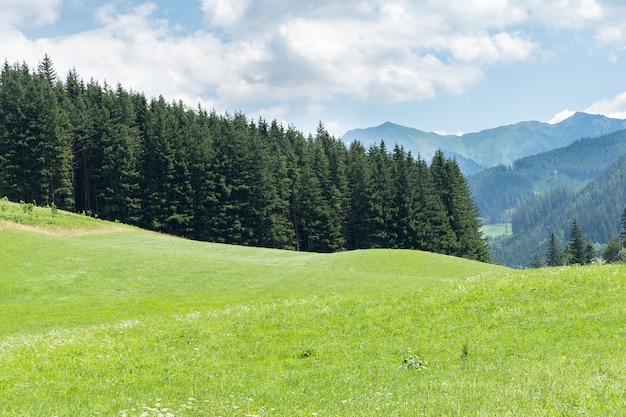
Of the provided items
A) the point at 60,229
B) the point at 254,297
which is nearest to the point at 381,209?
the point at 60,229

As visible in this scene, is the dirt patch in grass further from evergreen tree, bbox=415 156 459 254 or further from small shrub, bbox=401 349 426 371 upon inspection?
evergreen tree, bbox=415 156 459 254

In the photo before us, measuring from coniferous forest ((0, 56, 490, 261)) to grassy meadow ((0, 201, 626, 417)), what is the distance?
61.9m

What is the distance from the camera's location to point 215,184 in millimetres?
96438

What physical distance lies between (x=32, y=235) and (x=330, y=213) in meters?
60.2

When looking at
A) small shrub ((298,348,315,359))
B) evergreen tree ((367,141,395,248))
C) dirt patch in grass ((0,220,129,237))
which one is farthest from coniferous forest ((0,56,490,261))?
small shrub ((298,348,315,359))

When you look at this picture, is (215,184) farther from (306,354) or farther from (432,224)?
(306,354)

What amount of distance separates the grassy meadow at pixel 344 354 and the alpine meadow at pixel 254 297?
99mm

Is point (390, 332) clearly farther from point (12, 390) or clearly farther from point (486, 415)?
point (12, 390)

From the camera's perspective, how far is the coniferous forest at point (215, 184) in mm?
91250

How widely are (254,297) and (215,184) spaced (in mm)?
64772

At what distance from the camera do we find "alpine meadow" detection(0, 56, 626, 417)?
11.7m

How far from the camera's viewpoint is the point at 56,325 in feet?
89.4

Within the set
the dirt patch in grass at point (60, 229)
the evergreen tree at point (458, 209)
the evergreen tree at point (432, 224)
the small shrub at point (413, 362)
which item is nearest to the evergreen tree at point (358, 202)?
the evergreen tree at point (432, 224)

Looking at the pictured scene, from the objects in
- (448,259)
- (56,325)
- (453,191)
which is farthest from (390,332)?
(453,191)
